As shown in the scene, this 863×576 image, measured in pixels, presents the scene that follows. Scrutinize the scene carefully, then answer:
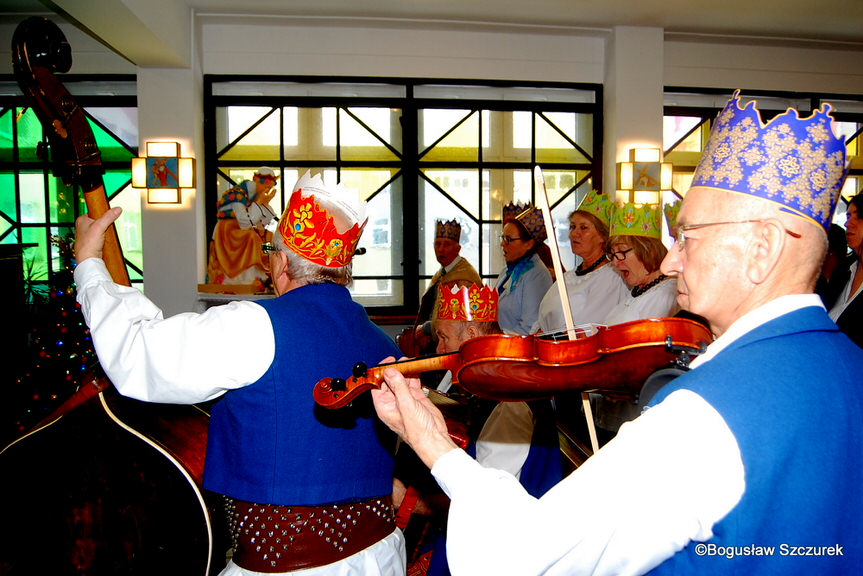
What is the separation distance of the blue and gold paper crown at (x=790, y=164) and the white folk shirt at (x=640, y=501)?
384 mm

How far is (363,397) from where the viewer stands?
1758 mm

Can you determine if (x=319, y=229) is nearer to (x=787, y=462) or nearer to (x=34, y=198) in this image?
(x=787, y=462)

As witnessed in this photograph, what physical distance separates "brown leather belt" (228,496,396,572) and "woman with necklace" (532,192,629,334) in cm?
301

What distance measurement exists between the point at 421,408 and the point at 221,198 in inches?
269

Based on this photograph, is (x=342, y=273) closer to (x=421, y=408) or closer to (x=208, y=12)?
(x=421, y=408)

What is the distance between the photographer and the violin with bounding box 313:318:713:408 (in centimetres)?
141

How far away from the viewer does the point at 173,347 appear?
1.50 m

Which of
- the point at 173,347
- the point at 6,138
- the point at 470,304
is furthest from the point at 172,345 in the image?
the point at 6,138

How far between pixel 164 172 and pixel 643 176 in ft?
18.3

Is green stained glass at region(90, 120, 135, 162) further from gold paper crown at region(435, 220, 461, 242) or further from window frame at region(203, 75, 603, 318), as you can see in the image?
gold paper crown at region(435, 220, 461, 242)

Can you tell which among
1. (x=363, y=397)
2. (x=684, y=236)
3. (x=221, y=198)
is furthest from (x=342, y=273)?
(x=221, y=198)

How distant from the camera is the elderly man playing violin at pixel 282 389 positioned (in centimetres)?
151

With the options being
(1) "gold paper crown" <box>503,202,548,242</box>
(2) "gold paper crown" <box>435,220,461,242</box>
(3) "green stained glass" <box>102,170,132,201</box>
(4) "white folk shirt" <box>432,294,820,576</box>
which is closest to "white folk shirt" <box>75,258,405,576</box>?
(4) "white folk shirt" <box>432,294,820,576</box>

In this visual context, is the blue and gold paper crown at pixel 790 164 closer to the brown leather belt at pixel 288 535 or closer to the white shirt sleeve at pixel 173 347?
the white shirt sleeve at pixel 173 347
